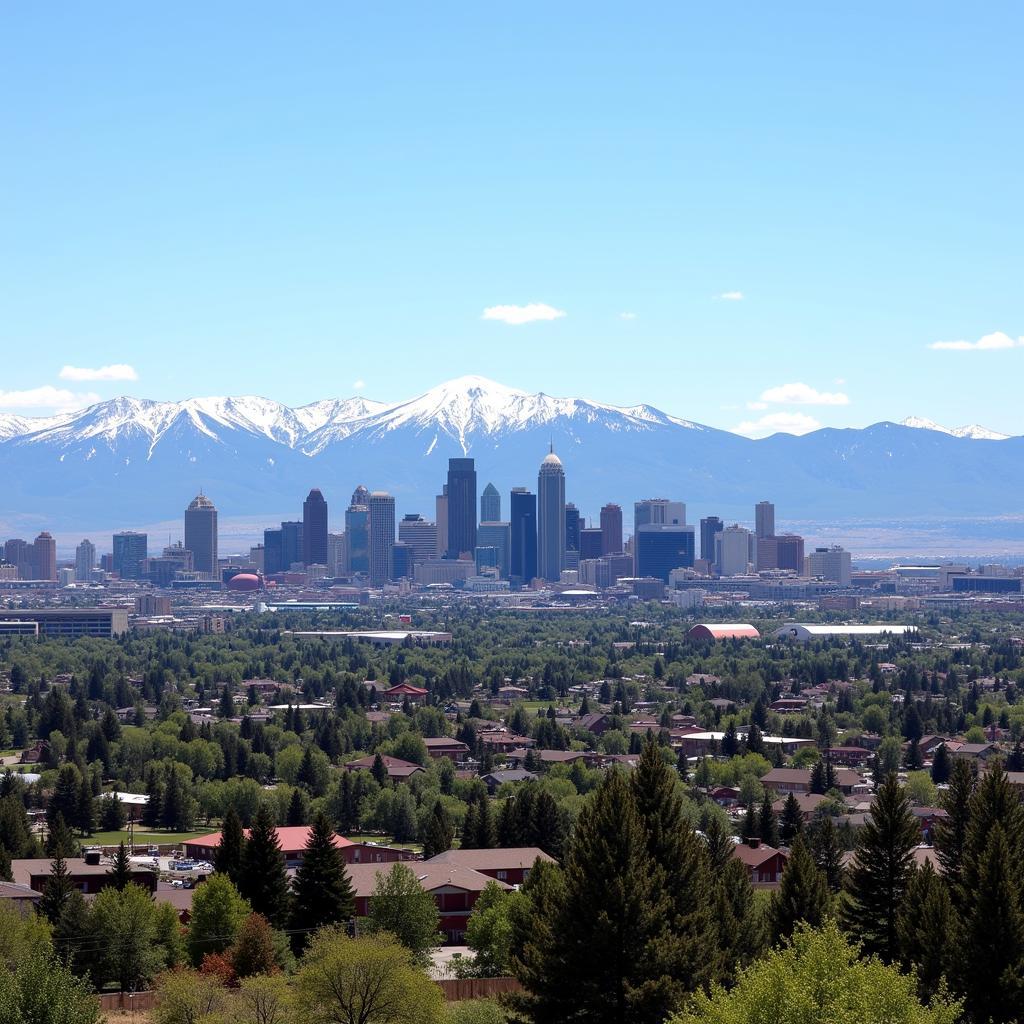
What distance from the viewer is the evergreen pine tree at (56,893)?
6581 centimetres

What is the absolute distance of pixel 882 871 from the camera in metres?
56.8

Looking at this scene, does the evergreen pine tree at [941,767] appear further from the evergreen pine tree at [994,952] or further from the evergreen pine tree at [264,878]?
the evergreen pine tree at [994,952]

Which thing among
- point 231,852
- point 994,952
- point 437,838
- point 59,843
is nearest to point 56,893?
point 231,852

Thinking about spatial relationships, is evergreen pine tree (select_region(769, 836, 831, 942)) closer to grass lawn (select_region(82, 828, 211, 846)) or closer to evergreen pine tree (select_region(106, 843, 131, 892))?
evergreen pine tree (select_region(106, 843, 131, 892))

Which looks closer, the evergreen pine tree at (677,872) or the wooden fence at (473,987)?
the evergreen pine tree at (677,872)

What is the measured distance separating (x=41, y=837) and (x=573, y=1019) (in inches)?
2162

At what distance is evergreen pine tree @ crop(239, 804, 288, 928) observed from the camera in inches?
2645

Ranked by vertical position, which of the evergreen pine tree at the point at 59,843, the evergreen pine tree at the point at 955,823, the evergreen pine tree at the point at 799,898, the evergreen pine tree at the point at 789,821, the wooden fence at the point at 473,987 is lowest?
the wooden fence at the point at 473,987

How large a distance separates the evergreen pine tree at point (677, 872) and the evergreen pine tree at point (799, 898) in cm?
404

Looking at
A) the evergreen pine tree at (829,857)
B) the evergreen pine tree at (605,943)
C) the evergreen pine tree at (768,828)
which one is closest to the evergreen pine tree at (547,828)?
the evergreen pine tree at (768,828)

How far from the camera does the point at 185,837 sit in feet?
341

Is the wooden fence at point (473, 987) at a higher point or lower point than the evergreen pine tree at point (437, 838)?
lower

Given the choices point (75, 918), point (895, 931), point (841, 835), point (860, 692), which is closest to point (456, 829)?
point (841, 835)

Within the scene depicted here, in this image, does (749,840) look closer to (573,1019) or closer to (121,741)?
(573,1019)
